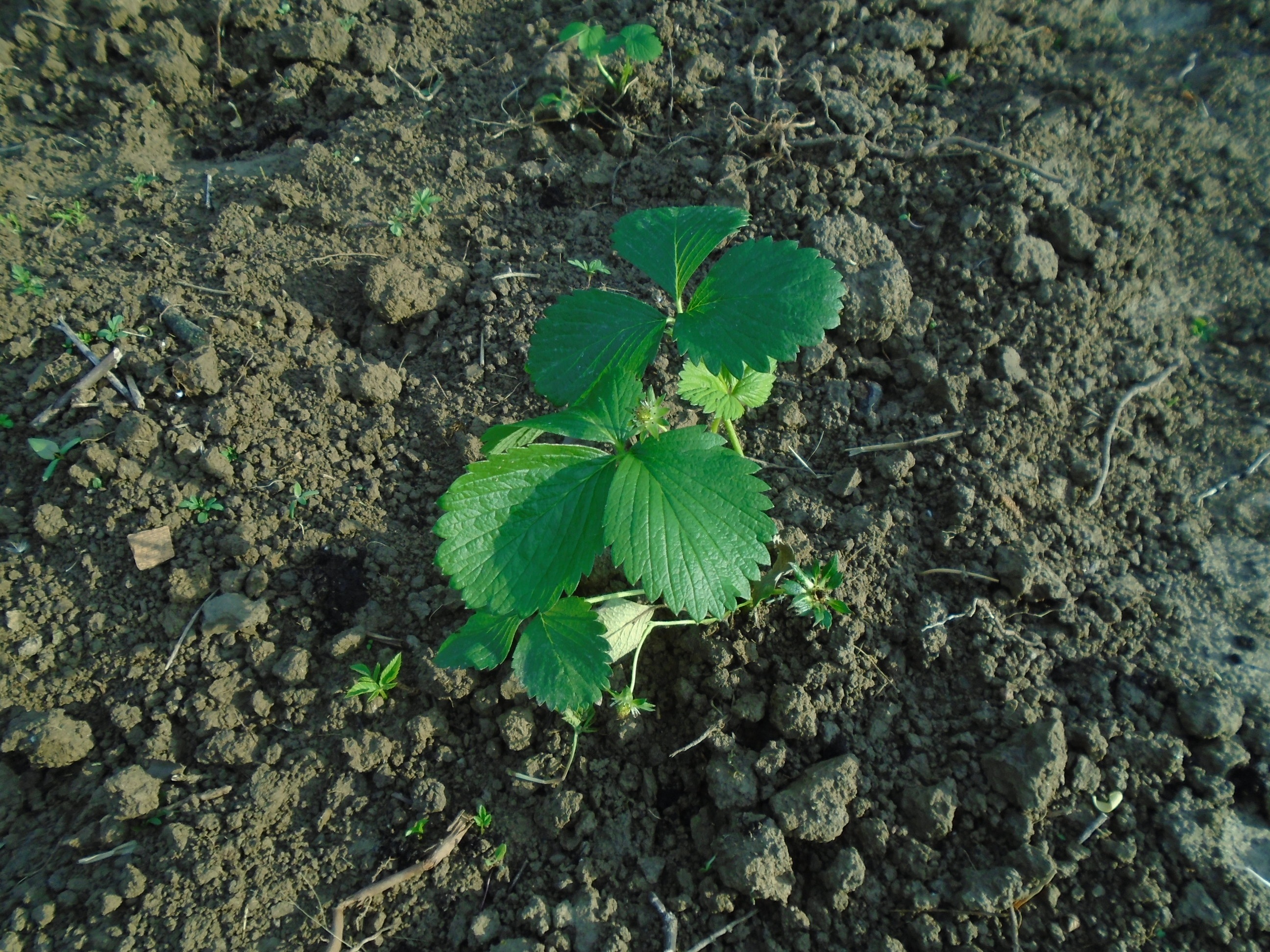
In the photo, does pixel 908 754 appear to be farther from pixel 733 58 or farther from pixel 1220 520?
pixel 733 58

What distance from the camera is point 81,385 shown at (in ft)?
7.44

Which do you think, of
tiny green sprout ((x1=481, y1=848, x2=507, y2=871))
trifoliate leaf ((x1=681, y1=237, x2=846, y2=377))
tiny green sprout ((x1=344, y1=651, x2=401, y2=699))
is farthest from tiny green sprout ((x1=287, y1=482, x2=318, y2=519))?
trifoliate leaf ((x1=681, y1=237, x2=846, y2=377))

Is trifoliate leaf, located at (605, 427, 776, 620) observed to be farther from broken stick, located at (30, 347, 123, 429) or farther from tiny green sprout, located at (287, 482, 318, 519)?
broken stick, located at (30, 347, 123, 429)

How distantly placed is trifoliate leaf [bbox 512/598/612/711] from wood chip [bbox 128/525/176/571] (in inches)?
41.6

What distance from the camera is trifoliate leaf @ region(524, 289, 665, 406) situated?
6.02 ft

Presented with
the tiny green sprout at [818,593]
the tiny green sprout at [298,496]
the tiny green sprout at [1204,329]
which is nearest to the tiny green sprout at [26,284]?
the tiny green sprout at [298,496]

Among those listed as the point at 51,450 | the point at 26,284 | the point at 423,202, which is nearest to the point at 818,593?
the point at 423,202

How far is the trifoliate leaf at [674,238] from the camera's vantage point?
189 centimetres

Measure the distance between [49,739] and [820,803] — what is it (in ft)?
6.05

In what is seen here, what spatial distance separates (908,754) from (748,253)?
1.29 metres

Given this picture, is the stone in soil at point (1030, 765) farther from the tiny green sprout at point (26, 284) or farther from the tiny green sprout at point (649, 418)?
the tiny green sprout at point (26, 284)

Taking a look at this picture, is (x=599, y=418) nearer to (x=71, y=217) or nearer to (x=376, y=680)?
(x=376, y=680)

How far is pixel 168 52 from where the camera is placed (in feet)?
9.99

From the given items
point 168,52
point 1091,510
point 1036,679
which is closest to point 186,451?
point 168,52
